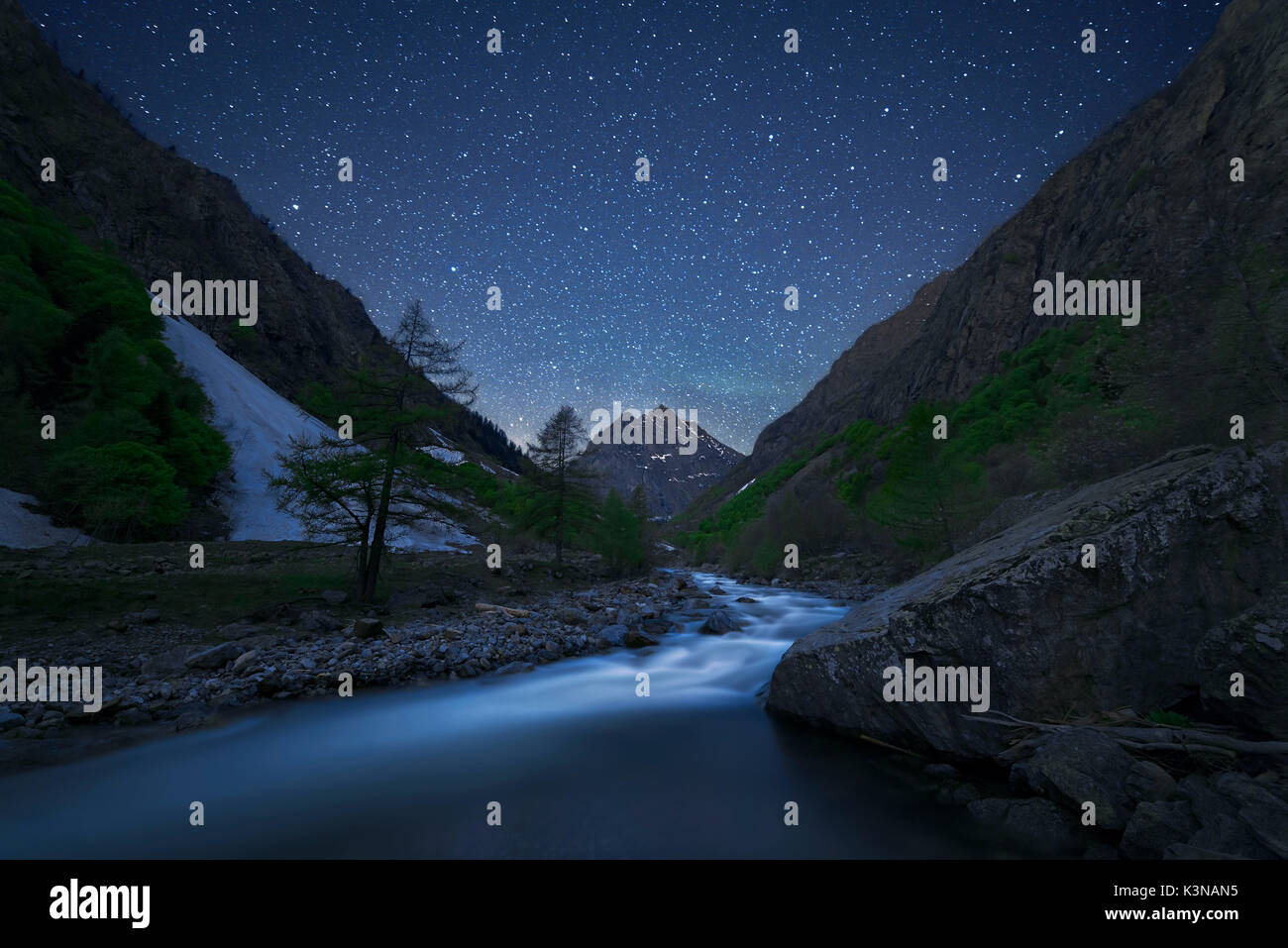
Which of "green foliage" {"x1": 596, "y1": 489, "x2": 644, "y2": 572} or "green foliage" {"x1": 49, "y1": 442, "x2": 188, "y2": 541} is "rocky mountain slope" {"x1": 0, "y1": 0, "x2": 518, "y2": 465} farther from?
"green foliage" {"x1": 596, "y1": 489, "x2": 644, "y2": 572}

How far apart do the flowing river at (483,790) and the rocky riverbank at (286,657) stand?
0.82m

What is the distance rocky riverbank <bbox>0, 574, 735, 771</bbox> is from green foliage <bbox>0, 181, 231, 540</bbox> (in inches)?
692

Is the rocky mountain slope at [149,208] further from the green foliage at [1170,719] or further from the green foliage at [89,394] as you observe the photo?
the green foliage at [1170,719]

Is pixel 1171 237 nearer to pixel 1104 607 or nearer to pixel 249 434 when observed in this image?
pixel 1104 607

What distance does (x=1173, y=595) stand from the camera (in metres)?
6.18

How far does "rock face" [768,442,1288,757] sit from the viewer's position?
607 centimetres

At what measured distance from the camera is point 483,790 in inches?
259

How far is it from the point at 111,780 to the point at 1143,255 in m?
86.6

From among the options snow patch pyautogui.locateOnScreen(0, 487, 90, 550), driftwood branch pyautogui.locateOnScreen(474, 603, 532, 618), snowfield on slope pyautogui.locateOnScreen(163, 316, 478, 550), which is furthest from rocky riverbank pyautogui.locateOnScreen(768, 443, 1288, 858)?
snow patch pyautogui.locateOnScreen(0, 487, 90, 550)

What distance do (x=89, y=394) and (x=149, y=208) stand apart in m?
107

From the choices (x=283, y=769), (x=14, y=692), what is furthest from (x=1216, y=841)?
(x=14, y=692)

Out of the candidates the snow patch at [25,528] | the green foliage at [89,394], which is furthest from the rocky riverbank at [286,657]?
the green foliage at [89,394]

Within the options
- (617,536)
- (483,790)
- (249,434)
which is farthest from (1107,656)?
(249,434)
